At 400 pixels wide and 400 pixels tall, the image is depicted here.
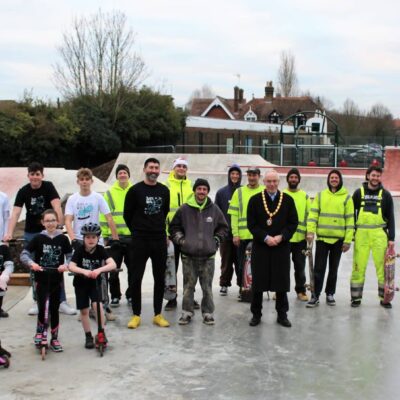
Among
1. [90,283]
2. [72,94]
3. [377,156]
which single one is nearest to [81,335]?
[90,283]

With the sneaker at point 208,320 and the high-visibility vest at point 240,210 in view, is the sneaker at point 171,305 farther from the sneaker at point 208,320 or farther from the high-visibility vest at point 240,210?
the high-visibility vest at point 240,210

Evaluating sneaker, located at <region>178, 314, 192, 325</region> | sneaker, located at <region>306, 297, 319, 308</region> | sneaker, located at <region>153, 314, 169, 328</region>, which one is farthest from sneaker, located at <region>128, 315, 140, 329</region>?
sneaker, located at <region>306, 297, 319, 308</region>

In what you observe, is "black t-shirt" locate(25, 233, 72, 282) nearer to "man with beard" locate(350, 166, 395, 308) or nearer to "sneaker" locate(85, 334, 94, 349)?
"sneaker" locate(85, 334, 94, 349)

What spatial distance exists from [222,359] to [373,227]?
9.45 ft

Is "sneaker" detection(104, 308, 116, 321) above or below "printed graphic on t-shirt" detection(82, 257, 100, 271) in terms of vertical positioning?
below

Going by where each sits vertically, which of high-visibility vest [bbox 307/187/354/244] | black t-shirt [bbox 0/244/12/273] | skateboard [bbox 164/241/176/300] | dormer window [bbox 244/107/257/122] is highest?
dormer window [bbox 244/107/257/122]

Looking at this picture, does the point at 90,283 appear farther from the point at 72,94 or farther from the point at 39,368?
the point at 72,94

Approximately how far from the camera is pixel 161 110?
3684cm

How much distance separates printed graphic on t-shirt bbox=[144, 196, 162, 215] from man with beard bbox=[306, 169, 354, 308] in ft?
6.80

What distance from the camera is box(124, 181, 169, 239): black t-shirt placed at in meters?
5.86

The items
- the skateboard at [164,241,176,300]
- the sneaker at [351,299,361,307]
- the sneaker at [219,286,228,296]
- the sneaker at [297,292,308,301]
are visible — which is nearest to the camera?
the skateboard at [164,241,176,300]

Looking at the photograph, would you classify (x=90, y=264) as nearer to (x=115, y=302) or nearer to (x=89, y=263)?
(x=89, y=263)

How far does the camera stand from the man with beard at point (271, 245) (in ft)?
19.6

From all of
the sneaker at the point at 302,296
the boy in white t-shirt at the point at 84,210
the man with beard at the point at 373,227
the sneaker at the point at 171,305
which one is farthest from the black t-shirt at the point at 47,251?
the man with beard at the point at 373,227
